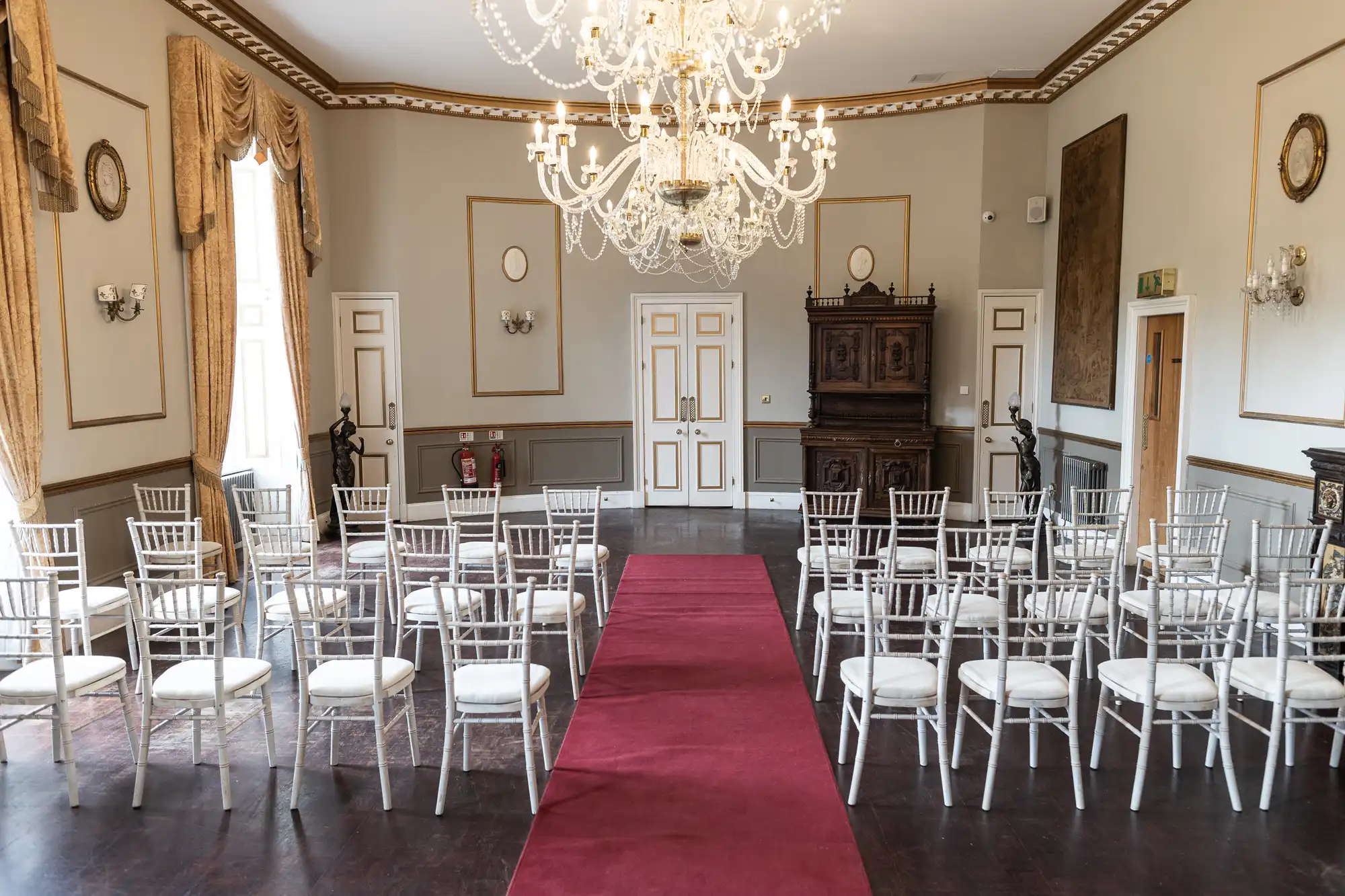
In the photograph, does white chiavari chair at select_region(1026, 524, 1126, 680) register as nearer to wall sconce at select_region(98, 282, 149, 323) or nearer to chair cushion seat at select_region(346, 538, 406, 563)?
chair cushion seat at select_region(346, 538, 406, 563)

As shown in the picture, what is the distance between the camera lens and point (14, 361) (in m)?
5.03

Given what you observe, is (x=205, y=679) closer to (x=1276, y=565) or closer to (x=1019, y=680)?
(x=1019, y=680)

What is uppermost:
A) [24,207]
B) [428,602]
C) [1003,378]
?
[24,207]

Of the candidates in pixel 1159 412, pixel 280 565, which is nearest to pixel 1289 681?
pixel 1159 412

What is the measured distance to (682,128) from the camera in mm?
5496

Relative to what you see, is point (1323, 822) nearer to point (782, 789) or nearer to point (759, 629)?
point (782, 789)

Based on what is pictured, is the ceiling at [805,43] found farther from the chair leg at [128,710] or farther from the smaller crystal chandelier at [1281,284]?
the chair leg at [128,710]

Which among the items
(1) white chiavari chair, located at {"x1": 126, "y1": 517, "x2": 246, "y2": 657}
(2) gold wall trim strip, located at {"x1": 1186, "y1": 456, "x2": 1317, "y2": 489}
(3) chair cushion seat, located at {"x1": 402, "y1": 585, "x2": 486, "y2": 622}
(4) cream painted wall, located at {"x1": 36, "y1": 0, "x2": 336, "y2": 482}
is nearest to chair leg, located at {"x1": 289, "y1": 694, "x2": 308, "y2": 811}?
(1) white chiavari chair, located at {"x1": 126, "y1": 517, "x2": 246, "y2": 657}

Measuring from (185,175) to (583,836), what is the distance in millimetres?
6035

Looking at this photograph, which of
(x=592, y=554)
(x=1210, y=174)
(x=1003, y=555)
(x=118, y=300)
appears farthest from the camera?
(x=1210, y=174)

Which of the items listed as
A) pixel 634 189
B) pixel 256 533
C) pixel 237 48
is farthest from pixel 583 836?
pixel 237 48

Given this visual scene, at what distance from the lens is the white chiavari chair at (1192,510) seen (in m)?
5.33

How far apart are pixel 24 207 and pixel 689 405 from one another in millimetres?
6987

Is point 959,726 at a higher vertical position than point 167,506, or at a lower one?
lower
